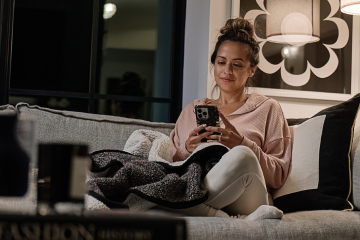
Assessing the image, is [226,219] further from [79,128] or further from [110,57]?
[110,57]

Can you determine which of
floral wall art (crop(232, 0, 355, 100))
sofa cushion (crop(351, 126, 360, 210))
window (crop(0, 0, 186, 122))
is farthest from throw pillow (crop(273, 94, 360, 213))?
window (crop(0, 0, 186, 122))

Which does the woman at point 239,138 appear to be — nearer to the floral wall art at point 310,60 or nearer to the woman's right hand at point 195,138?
the woman's right hand at point 195,138

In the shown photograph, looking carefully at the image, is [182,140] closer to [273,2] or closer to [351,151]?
[351,151]

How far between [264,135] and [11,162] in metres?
1.34

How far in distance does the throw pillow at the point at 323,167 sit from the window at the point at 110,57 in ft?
4.15

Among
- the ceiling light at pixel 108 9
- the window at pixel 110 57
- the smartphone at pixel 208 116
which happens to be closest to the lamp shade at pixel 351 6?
the smartphone at pixel 208 116

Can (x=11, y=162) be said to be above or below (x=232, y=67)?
below

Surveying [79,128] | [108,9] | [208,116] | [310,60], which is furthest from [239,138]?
[108,9]

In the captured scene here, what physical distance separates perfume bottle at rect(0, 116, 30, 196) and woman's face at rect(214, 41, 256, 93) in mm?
1495

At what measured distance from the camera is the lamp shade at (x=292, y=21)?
253 cm

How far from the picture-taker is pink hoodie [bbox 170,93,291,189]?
1.51 meters

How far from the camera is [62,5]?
505 cm

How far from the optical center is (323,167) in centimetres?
144

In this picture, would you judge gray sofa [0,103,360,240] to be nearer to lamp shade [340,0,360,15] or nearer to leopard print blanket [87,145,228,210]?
leopard print blanket [87,145,228,210]
